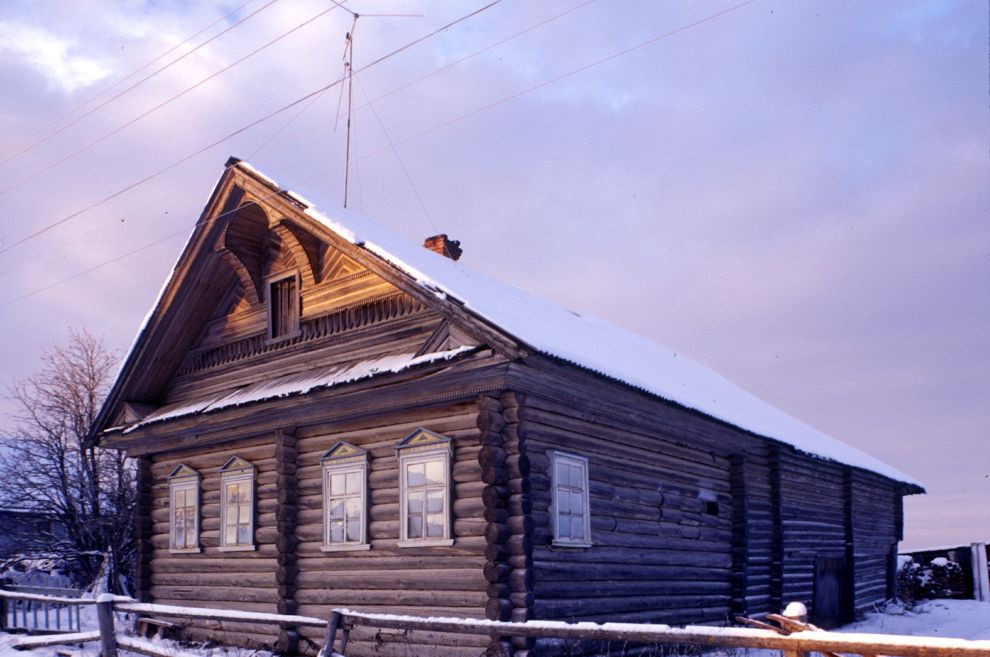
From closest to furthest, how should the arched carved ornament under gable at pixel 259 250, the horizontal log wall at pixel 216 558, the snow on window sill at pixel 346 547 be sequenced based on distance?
the snow on window sill at pixel 346 547
the horizontal log wall at pixel 216 558
the arched carved ornament under gable at pixel 259 250

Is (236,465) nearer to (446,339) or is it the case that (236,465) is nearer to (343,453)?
(343,453)

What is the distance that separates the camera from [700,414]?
49.8ft

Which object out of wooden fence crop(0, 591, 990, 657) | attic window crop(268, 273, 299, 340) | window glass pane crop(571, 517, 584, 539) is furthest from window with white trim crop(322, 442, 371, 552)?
window glass pane crop(571, 517, 584, 539)

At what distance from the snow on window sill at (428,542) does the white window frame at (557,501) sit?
1378mm

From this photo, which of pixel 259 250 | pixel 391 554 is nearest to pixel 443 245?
pixel 259 250

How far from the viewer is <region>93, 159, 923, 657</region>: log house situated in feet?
39.7

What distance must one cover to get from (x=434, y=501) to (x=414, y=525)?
510mm

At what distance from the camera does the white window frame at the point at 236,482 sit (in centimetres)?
1541

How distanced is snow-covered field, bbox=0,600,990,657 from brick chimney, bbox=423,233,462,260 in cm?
862

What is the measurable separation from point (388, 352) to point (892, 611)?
1794 centimetres

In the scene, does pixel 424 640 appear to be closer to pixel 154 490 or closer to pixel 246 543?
pixel 246 543

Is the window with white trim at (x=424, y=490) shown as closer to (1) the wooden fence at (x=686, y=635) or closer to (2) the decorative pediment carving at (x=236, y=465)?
(1) the wooden fence at (x=686, y=635)

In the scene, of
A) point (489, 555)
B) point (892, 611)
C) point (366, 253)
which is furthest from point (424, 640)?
point (892, 611)

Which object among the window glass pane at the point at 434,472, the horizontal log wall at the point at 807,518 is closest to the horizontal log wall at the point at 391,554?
the window glass pane at the point at 434,472
